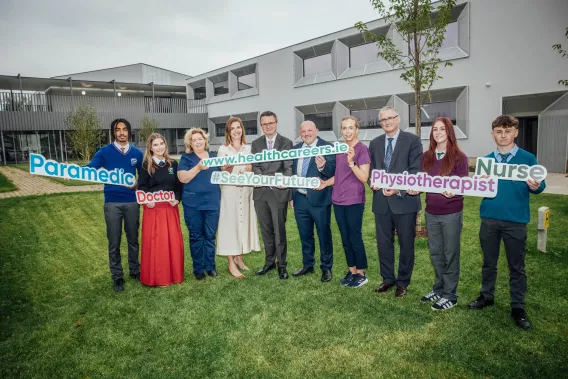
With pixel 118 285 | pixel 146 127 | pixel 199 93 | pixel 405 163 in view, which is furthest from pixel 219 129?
pixel 405 163

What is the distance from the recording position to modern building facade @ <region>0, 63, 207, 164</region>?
30516 millimetres

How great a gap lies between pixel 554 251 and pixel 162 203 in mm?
6603

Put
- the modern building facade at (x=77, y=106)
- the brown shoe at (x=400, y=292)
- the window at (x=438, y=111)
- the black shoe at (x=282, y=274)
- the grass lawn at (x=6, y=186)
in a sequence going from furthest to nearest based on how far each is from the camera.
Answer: the modern building facade at (x=77, y=106) → the window at (x=438, y=111) → the grass lawn at (x=6, y=186) → the black shoe at (x=282, y=274) → the brown shoe at (x=400, y=292)

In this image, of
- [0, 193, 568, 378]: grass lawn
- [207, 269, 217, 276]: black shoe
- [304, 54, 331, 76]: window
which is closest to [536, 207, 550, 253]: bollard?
[0, 193, 568, 378]: grass lawn

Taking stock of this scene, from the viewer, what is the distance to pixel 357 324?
3.82m

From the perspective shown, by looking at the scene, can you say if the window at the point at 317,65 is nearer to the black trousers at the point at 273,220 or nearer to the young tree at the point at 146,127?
the young tree at the point at 146,127

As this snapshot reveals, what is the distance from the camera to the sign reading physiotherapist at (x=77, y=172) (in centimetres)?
432

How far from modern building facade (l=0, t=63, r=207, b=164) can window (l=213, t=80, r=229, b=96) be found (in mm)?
2763

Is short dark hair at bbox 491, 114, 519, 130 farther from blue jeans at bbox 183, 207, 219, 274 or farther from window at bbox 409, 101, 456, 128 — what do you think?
window at bbox 409, 101, 456, 128

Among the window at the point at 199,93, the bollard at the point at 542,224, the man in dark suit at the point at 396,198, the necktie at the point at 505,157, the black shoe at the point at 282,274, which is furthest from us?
the window at the point at 199,93

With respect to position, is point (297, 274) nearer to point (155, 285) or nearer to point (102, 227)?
point (155, 285)

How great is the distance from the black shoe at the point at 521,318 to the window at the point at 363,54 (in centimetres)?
2019

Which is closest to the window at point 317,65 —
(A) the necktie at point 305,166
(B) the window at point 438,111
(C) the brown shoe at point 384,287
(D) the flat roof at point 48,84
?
(B) the window at point 438,111

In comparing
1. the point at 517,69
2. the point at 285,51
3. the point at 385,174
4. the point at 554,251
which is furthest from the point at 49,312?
the point at 285,51
